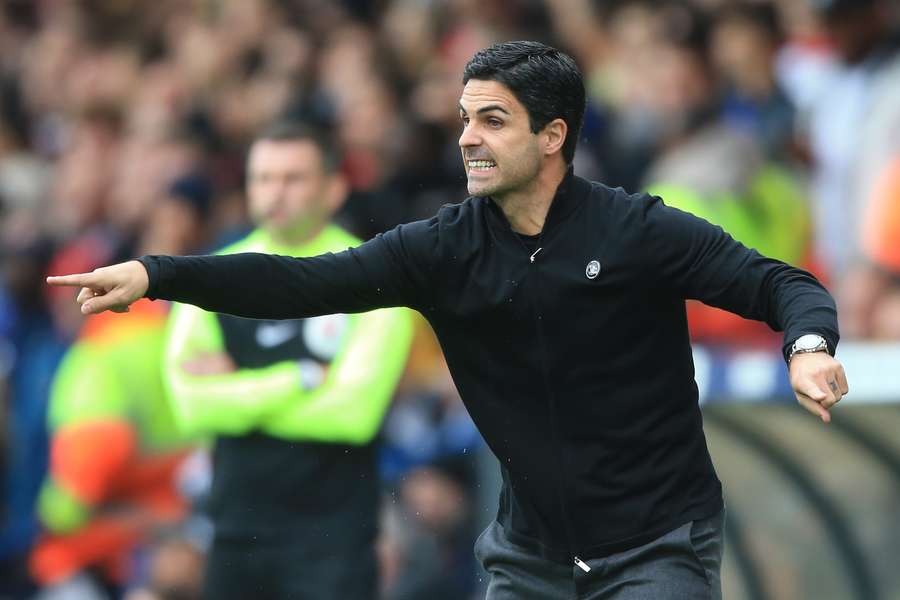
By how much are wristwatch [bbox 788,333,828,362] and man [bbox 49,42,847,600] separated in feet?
0.76

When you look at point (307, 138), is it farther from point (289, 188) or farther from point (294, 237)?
point (294, 237)

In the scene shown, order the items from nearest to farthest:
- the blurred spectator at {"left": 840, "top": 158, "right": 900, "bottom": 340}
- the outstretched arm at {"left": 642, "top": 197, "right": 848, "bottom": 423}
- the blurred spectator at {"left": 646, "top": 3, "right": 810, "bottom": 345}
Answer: the outstretched arm at {"left": 642, "top": 197, "right": 848, "bottom": 423}
the blurred spectator at {"left": 840, "top": 158, "right": 900, "bottom": 340}
the blurred spectator at {"left": 646, "top": 3, "right": 810, "bottom": 345}

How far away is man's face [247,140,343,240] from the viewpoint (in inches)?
259

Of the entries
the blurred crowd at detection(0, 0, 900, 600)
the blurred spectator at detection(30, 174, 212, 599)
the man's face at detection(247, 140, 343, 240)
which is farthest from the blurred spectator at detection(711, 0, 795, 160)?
the blurred spectator at detection(30, 174, 212, 599)

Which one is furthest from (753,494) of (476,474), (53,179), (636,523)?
(53,179)

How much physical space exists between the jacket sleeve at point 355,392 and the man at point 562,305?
1799mm

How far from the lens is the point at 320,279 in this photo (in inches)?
177

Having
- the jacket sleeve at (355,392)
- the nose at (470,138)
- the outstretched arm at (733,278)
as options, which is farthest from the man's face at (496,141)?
the jacket sleeve at (355,392)

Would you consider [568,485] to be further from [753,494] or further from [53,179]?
[53,179]

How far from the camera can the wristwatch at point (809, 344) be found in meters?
4.05

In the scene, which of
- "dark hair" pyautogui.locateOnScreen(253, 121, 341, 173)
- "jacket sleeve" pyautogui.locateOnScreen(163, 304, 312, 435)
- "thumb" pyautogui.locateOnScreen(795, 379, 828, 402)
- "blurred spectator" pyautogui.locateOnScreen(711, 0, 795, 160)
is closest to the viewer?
"thumb" pyautogui.locateOnScreen(795, 379, 828, 402)

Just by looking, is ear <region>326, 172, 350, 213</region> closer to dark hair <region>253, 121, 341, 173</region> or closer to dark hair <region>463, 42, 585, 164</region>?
dark hair <region>253, 121, 341, 173</region>

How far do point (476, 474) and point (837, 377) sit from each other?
4.18m

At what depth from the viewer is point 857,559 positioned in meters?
7.06
